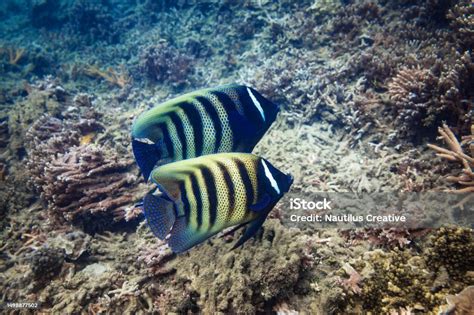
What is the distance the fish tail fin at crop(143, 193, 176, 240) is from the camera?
174cm

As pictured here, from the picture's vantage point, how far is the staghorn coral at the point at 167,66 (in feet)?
24.3

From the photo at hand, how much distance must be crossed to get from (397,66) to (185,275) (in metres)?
4.16

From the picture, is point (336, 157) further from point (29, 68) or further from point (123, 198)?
point (29, 68)

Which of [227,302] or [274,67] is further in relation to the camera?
[274,67]

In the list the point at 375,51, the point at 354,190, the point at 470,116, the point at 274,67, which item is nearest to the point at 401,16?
the point at 375,51

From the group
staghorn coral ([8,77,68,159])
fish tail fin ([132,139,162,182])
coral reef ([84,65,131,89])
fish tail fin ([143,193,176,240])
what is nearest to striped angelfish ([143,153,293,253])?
fish tail fin ([143,193,176,240])

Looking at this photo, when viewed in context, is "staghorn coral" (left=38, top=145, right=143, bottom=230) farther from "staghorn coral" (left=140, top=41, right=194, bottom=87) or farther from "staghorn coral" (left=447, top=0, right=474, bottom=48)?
"staghorn coral" (left=447, top=0, right=474, bottom=48)

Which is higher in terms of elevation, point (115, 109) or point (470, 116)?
point (470, 116)

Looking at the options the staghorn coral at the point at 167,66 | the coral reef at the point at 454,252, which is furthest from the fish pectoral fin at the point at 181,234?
→ the staghorn coral at the point at 167,66

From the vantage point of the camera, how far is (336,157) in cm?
441

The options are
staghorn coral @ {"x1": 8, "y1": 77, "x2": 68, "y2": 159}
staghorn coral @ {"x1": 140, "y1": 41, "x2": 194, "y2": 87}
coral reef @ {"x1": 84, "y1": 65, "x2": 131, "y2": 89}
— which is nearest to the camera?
staghorn coral @ {"x1": 8, "y1": 77, "x2": 68, "y2": 159}

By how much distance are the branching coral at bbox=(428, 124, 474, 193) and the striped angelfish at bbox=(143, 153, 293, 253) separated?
2.32m

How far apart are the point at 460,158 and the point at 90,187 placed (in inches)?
174

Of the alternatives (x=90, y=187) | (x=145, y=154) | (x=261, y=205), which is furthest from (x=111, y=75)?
(x=261, y=205)
